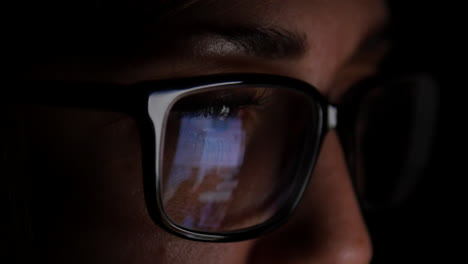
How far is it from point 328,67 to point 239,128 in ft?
0.52

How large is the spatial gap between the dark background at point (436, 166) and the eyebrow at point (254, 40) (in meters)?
0.45

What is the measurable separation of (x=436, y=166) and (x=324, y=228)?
2.17ft

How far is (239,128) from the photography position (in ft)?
2.43

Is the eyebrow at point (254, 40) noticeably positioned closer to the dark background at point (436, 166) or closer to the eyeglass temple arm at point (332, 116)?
the eyeglass temple arm at point (332, 116)

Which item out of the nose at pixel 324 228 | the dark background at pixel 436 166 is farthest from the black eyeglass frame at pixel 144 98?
the dark background at pixel 436 166

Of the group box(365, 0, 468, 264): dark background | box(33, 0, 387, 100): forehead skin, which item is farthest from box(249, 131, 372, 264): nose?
box(365, 0, 468, 264): dark background

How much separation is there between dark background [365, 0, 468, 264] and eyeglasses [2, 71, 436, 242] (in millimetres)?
403

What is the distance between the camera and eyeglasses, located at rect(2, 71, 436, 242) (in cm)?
63

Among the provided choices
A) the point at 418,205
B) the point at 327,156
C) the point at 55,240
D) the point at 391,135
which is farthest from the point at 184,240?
the point at 418,205

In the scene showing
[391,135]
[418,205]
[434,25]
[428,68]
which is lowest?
[418,205]

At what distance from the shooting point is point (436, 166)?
133 cm

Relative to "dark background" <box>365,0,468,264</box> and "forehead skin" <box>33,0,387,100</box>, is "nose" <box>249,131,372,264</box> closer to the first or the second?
"forehead skin" <box>33,0,387,100</box>

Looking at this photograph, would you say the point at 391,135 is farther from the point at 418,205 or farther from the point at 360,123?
the point at 418,205

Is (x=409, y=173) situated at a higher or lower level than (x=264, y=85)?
lower
